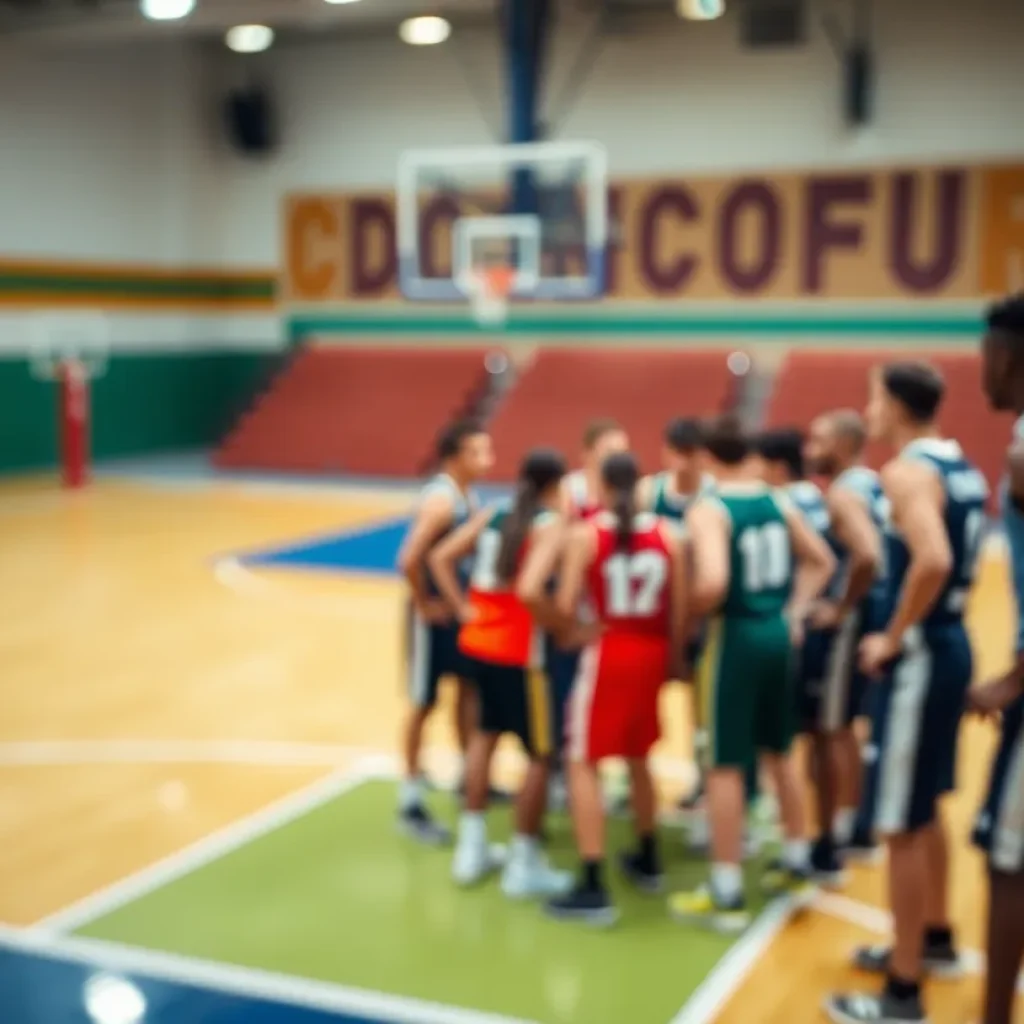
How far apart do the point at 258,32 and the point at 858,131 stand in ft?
24.2

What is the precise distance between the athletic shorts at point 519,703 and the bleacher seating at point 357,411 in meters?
12.3

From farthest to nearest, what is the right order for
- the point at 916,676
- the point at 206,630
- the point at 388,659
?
the point at 206,630
the point at 388,659
the point at 916,676

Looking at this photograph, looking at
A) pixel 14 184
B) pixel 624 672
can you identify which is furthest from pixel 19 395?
pixel 624 672

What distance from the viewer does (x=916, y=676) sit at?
151 inches

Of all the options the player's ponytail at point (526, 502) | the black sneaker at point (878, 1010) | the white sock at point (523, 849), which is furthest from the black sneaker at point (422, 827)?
the black sneaker at point (878, 1010)

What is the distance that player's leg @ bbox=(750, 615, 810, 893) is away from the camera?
457 centimetres

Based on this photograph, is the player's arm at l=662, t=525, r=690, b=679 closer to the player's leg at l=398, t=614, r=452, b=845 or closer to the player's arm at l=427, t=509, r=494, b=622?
the player's arm at l=427, t=509, r=494, b=622

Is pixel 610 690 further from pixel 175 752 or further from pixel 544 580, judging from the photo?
pixel 175 752

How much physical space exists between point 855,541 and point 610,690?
0.96 meters

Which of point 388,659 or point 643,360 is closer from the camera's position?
point 388,659

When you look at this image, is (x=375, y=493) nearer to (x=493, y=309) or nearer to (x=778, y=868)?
(x=493, y=309)

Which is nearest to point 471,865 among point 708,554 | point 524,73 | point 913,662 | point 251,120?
point 708,554

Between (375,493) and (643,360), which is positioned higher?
(643,360)

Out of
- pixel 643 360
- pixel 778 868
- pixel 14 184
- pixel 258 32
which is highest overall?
pixel 258 32
